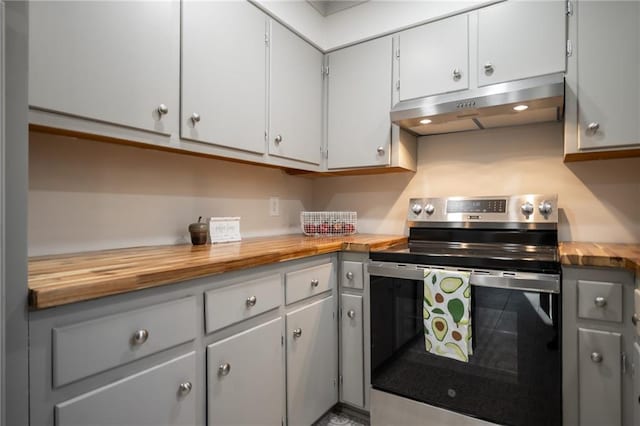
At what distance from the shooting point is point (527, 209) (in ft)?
6.19

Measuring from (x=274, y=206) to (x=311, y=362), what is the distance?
103 cm

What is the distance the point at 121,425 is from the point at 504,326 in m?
1.34

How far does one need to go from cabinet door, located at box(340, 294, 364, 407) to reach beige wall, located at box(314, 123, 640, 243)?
0.74 meters

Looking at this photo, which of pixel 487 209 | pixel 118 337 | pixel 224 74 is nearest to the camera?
pixel 118 337

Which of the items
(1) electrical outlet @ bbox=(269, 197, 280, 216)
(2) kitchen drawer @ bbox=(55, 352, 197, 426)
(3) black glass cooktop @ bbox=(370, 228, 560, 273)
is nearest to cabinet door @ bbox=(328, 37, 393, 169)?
(1) electrical outlet @ bbox=(269, 197, 280, 216)

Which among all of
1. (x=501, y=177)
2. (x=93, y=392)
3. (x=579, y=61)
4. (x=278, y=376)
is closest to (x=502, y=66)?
(x=579, y=61)

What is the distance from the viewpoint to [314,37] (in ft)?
7.47

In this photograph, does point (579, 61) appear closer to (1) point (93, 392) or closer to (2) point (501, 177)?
(2) point (501, 177)

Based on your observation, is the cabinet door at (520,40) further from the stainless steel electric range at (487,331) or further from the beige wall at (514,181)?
the stainless steel electric range at (487,331)

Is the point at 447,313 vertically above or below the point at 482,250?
below

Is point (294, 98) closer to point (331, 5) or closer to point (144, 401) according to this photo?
point (331, 5)

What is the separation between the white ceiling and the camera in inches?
89.9

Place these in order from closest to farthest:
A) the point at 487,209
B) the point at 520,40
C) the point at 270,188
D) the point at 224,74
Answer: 1. the point at 224,74
2. the point at 520,40
3. the point at 487,209
4. the point at 270,188

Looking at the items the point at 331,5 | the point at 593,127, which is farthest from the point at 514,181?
the point at 331,5
